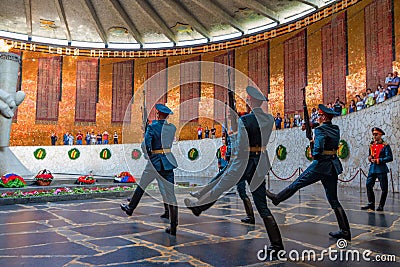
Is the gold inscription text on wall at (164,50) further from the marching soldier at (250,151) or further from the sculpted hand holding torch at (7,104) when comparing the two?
the marching soldier at (250,151)

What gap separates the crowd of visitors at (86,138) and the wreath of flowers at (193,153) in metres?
6.19

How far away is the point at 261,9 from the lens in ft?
66.0

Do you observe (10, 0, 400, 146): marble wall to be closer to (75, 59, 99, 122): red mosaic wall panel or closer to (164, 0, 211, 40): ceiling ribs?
(75, 59, 99, 122): red mosaic wall panel

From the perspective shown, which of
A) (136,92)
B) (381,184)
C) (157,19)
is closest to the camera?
(381,184)

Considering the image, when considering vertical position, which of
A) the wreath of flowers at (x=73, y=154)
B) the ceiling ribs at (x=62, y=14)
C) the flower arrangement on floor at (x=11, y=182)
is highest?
Result: the ceiling ribs at (x=62, y=14)

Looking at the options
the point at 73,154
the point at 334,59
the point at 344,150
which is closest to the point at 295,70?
the point at 334,59

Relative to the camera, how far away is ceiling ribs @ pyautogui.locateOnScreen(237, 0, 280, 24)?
65.0 ft

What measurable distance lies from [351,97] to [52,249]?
612 inches

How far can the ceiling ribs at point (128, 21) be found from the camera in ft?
70.8

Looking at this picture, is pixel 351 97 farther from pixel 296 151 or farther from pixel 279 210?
pixel 279 210

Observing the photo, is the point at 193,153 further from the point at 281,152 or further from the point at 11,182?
the point at 11,182

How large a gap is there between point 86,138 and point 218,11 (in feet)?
38.8

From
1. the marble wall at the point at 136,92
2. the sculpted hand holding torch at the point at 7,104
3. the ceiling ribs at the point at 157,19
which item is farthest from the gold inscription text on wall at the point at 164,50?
the sculpted hand holding torch at the point at 7,104

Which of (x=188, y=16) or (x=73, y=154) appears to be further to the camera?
(x=188, y=16)
